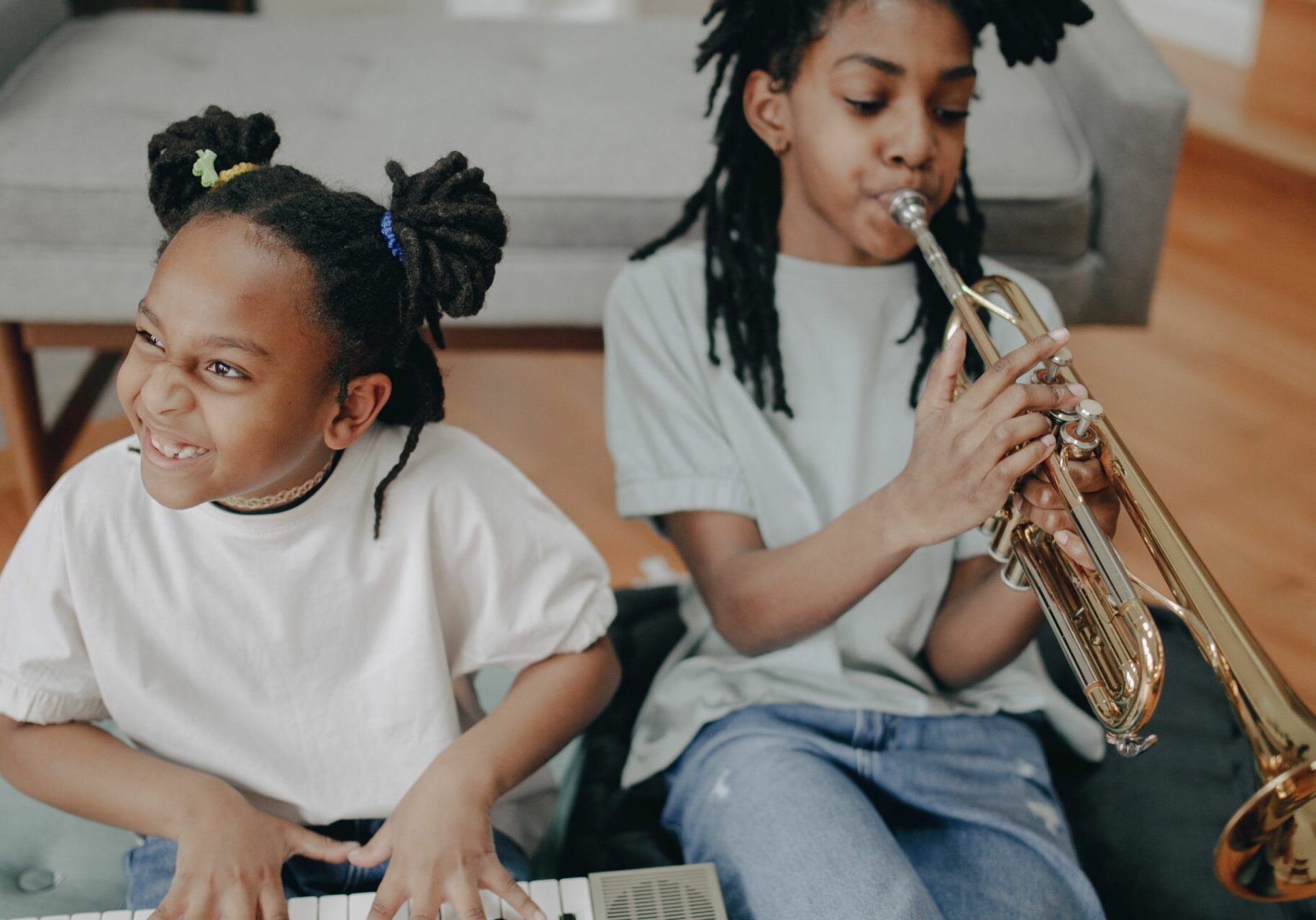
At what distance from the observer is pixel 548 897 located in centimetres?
93

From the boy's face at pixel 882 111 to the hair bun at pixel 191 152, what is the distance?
46cm

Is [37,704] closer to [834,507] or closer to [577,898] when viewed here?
[577,898]

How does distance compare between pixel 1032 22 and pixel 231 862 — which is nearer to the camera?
pixel 231 862

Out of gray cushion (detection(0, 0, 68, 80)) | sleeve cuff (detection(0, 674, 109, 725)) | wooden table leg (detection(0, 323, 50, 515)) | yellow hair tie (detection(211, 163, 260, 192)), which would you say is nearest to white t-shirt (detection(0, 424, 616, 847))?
sleeve cuff (detection(0, 674, 109, 725))

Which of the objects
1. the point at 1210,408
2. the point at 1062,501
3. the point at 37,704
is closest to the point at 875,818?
the point at 1062,501

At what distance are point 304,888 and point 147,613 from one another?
0.24 meters

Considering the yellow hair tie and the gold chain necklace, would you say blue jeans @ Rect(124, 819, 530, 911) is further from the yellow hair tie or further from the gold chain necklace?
the yellow hair tie

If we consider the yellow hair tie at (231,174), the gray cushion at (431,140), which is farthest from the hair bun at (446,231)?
the gray cushion at (431,140)

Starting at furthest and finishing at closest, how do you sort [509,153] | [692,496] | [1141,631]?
[509,153]
[692,496]
[1141,631]

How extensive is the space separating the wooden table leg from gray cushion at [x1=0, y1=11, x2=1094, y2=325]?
0.08m

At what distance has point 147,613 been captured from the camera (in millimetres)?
980

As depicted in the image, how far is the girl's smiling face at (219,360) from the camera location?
866 millimetres

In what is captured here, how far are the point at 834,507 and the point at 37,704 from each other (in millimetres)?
662

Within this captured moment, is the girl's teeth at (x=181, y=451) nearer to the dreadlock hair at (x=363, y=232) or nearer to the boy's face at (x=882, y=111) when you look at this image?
the dreadlock hair at (x=363, y=232)
